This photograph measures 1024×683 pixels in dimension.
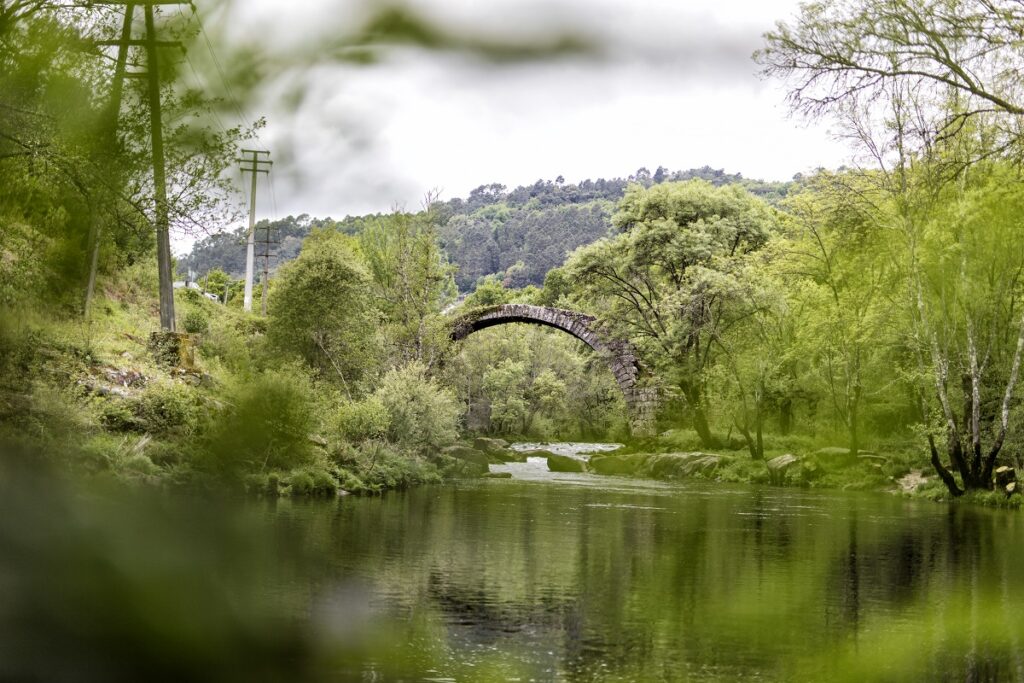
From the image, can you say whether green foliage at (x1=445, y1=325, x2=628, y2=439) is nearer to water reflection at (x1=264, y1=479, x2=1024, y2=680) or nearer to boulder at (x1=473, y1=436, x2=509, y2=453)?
boulder at (x1=473, y1=436, x2=509, y2=453)

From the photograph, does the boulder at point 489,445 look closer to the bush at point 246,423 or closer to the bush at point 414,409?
the bush at point 414,409

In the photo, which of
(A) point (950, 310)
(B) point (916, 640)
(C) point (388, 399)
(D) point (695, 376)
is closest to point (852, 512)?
(A) point (950, 310)

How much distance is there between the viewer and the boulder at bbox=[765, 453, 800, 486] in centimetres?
2683

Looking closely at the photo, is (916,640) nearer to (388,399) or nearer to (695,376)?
(388,399)

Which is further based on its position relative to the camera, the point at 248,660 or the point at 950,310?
the point at 950,310

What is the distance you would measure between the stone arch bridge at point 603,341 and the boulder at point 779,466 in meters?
11.5

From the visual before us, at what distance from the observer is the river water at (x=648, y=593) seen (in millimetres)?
5289

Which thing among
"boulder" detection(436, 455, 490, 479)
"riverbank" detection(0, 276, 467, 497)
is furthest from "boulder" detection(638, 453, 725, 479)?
"riverbank" detection(0, 276, 467, 497)

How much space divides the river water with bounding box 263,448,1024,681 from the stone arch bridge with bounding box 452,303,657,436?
23.6 m

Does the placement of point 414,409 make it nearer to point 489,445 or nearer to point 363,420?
point 363,420

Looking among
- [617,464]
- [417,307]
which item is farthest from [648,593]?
[417,307]

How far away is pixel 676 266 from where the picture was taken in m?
35.3

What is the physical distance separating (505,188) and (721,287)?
2997 cm

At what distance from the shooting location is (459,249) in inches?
83.8
